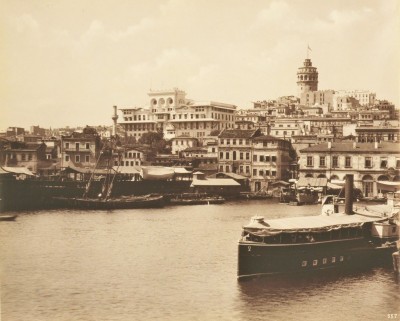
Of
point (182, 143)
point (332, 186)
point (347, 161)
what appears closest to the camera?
point (332, 186)

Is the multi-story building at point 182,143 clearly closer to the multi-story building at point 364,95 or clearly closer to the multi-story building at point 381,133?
the multi-story building at point 381,133

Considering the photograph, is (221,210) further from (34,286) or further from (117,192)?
(34,286)

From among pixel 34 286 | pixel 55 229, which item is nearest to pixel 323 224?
pixel 34 286

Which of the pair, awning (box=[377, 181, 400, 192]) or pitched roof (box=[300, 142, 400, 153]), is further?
pitched roof (box=[300, 142, 400, 153])

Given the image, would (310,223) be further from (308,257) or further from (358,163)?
(358,163)

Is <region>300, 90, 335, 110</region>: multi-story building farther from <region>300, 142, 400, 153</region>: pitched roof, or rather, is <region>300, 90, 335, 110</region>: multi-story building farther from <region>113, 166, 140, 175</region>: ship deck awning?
<region>300, 142, 400, 153</region>: pitched roof

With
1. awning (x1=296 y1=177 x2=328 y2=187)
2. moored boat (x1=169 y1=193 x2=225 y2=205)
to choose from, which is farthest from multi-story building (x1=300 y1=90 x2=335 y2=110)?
awning (x1=296 y1=177 x2=328 y2=187)

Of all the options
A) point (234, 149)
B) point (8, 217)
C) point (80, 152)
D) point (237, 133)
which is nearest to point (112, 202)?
point (80, 152)
